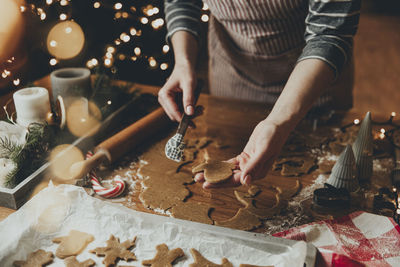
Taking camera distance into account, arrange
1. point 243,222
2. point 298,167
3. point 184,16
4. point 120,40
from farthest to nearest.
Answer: point 120,40 → point 184,16 → point 298,167 → point 243,222

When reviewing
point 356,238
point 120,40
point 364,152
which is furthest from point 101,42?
point 356,238

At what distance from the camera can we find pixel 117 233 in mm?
1040

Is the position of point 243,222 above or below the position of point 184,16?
below

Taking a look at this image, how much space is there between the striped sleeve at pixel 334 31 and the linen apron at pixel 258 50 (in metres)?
0.25

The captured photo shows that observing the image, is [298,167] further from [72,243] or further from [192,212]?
[72,243]

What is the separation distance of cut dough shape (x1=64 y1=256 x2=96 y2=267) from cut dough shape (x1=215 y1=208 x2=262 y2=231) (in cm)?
35

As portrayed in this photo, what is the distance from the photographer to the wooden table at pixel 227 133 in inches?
46.0

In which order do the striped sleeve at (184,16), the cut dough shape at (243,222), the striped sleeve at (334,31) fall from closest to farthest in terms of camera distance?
1. the cut dough shape at (243,222)
2. the striped sleeve at (334,31)
3. the striped sleeve at (184,16)

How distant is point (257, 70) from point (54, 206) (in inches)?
42.8

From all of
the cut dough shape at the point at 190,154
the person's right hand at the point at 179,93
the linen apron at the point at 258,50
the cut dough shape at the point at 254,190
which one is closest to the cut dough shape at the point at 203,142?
the cut dough shape at the point at 190,154

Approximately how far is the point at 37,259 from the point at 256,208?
0.61 meters

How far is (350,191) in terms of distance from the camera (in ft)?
3.89

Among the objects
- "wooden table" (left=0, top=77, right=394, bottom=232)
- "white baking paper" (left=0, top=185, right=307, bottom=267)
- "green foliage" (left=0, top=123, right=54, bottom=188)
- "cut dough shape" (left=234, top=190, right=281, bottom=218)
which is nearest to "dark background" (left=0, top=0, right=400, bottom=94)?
"wooden table" (left=0, top=77, right=394, bottom=232)

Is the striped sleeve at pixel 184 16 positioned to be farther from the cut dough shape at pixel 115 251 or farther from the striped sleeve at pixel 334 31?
the cut dough shape at pixel 115 251
